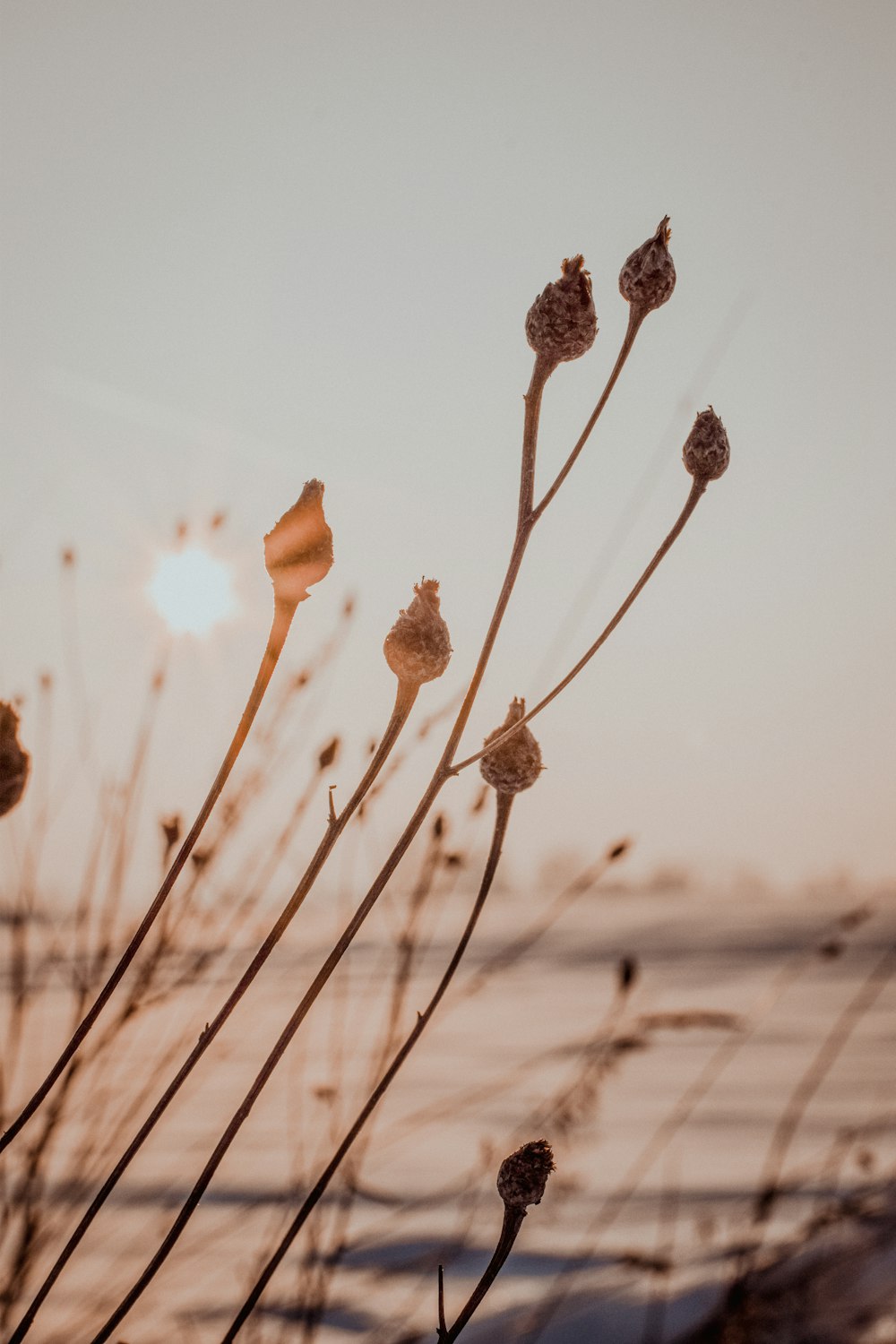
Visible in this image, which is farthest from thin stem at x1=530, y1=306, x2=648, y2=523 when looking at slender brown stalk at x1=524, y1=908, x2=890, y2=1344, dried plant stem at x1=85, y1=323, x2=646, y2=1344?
slender brown stalk at x1=524, y1=908, x2=890, y2=1344

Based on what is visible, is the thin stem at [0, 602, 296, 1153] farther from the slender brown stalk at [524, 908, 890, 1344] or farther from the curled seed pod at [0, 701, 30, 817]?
the slender brown stalk at [524, 908, 890, 1344]

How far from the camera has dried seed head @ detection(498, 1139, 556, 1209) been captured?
32.4 inches

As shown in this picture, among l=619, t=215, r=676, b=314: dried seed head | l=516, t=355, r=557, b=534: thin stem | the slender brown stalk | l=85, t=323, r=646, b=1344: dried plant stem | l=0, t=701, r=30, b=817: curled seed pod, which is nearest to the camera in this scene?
l=0, t=701, r=30, b=817: curled seed pod

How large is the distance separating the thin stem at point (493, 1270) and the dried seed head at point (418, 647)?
1.31 ft

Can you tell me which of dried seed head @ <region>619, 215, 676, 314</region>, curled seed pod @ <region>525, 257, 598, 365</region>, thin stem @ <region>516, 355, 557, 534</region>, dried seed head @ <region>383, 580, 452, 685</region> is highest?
dried seed head @ <region>619, 215, 676, 314</region>

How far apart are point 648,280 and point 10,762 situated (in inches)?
25.6

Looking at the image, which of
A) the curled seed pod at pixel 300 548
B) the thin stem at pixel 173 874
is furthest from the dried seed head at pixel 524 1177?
the curled seed pod at pixel 300 548

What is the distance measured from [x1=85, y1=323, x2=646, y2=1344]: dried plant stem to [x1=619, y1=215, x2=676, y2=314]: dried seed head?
0.17 meters

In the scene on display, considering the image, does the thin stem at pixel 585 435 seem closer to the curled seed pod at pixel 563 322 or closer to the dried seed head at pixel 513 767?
the curled seed pod at pixel 563 322

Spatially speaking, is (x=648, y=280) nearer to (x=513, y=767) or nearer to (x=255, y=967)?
(x=513, y=767)

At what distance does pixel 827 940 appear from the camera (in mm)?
1866

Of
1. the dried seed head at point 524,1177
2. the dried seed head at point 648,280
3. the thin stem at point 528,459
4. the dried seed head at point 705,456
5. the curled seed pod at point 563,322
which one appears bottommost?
the dried seed head at point 524,1177

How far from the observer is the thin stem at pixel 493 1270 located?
0.74m

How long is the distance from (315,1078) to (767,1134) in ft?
5.97
